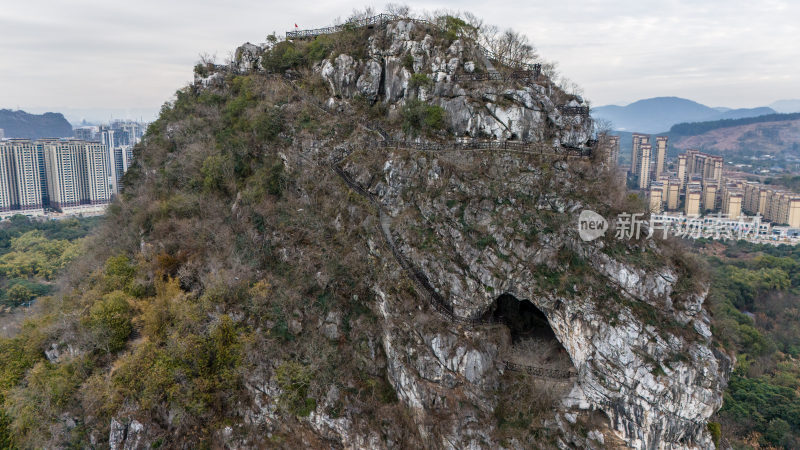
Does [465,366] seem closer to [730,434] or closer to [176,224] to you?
[176,224]

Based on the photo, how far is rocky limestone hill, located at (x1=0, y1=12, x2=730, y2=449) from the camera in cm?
1753

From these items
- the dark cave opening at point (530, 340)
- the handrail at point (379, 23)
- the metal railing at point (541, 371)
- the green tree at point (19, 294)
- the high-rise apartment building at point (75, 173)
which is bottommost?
the green tree at point (19, 294)

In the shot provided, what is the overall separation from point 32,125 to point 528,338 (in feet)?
770

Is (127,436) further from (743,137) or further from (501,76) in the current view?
(743,137)

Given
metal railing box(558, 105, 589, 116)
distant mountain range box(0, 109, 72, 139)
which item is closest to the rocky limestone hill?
metal railing box(558, 105, 589, 116)

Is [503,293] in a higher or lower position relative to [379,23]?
lower

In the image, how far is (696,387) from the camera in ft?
52.9

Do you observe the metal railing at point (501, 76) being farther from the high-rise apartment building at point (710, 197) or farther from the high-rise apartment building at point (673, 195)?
the high-rise apartment building at point (673, 195)

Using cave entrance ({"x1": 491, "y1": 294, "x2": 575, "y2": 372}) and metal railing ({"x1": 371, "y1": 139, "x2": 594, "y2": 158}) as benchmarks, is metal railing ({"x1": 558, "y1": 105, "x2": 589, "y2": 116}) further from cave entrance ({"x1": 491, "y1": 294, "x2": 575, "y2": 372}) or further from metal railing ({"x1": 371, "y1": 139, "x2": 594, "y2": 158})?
cave entrance ({"x1": 491, "y1": 294, "x2": 575, "y2": 372})

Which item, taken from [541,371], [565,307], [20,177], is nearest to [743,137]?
[565,307]

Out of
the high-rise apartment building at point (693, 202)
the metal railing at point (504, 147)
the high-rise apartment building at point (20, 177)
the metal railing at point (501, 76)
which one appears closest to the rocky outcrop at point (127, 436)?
the metal railing at point (504, 147)

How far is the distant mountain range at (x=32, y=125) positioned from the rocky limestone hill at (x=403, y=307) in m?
201

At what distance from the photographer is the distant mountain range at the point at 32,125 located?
16375 centimetres

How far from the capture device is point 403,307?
65.2ft
